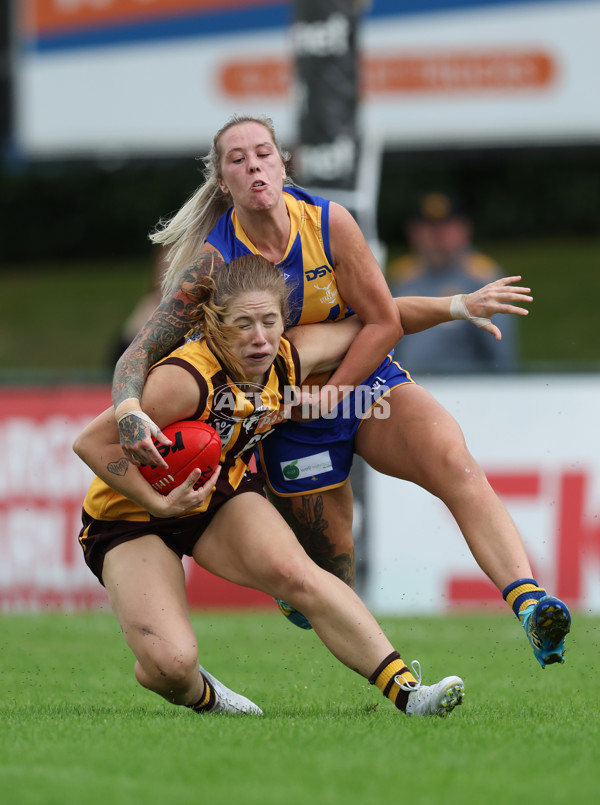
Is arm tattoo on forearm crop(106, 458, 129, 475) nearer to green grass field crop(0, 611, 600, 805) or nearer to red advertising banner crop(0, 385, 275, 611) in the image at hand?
green grass field crop(0, 611, 600, 805)

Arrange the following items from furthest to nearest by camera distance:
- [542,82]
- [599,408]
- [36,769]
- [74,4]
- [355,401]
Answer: [74,4] → [542,82] → [599,408] → [355,401] → [36,769]

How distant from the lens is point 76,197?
25.7 meters

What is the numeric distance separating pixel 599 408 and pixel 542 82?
23.4 ft

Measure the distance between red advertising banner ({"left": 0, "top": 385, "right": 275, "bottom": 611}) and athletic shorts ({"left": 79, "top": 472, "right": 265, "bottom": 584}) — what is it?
13.1ft

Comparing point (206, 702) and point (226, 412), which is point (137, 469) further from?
point (206, 702)

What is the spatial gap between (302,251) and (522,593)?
1.58 metres

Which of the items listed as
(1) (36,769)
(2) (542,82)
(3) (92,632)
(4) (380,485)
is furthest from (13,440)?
(2) (542,82)

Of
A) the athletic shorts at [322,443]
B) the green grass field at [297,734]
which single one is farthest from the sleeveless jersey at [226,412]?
the green grass field at [297,734]

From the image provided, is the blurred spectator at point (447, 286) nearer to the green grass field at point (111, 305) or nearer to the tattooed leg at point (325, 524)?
the tattooed leg at point (325, 524)

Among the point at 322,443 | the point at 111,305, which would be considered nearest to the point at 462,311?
the point at 322,443

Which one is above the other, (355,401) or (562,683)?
(355,401)

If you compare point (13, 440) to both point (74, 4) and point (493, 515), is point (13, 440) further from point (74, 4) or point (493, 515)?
A: point (74, 4)

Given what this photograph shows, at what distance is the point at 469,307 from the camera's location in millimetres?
5309

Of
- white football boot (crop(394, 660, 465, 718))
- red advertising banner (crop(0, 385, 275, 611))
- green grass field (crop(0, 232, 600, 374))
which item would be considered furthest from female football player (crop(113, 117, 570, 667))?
green grass field (crop(0, 232, 600, 374))
